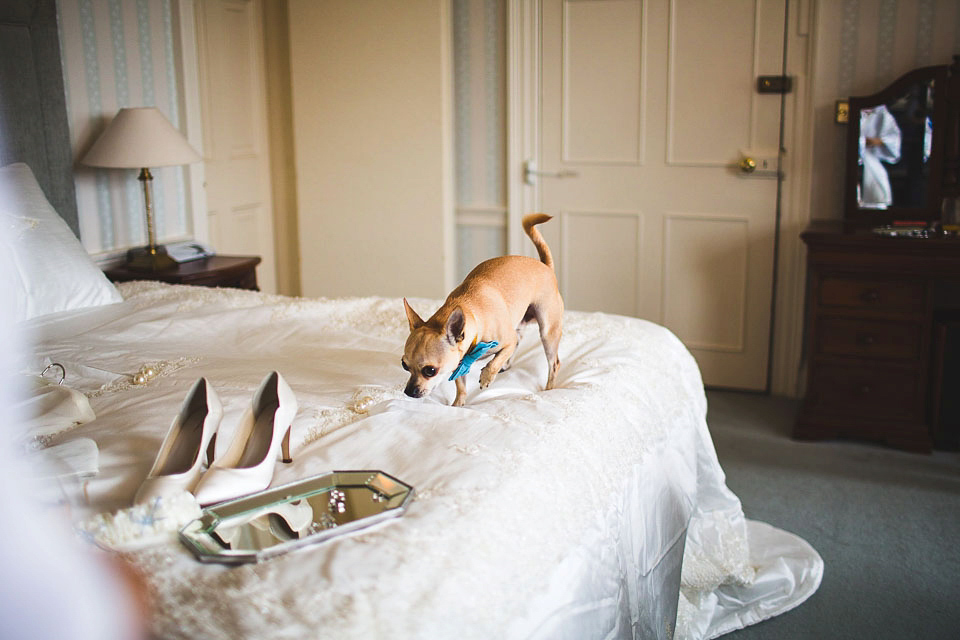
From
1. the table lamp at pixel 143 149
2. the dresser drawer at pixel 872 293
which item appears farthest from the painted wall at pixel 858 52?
the table lamp at pixel 143 149

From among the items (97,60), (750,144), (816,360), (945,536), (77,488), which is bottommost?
(945,536)

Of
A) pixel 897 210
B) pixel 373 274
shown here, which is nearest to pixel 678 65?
pixel 897 210

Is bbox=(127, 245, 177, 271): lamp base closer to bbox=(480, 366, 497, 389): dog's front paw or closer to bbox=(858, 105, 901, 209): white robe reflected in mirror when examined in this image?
bbox=(480, 366, 497, 389): dog's front paw

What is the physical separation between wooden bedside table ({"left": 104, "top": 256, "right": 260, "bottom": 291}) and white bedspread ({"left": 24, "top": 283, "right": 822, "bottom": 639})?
548 mm

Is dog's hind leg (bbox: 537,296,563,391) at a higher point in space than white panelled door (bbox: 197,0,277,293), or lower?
lower

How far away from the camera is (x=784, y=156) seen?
3.76 metres

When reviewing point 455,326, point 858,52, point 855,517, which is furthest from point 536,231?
point 858,52

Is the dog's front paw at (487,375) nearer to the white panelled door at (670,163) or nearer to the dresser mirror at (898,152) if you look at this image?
the dresser mirror at (898,152)

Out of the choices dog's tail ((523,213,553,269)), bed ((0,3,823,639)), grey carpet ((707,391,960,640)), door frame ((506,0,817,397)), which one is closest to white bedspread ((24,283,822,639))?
bed ((0,3,823,639))

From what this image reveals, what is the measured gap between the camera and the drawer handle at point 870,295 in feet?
10.5

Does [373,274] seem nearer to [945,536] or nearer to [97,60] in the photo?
[97,60]

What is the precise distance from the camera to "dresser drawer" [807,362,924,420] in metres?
3.23

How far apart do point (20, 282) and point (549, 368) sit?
1.50 meters

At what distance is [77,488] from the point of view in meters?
1.21
